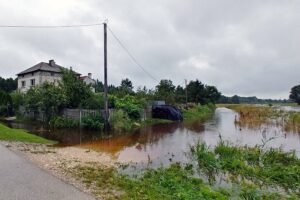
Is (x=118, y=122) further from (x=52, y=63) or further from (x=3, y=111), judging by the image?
(x=52, y=63)

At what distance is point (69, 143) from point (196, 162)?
7.37 metres

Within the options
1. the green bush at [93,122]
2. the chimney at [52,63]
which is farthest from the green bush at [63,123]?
the chimney at [52,63]

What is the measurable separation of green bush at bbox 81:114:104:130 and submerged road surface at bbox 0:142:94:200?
37.9 feet

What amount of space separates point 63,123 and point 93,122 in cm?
311

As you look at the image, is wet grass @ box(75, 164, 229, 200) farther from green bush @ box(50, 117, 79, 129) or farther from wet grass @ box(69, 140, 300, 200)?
green bush @ box(50, 117, 79, 129)

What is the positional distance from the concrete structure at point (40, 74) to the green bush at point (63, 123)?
20.1m

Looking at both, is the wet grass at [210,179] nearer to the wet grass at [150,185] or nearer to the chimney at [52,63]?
the wet grass at [150,185]

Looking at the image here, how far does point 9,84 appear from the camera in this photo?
65688 mm

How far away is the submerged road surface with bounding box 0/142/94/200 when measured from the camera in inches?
213

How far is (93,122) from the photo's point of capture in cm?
1992

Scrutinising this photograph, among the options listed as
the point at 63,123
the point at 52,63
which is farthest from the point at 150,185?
the point at 52,63

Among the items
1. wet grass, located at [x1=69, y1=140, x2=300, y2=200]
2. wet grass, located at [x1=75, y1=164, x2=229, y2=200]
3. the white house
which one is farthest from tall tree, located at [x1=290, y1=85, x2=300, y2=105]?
wet grass, located at [x1=75, y1=164, x2=229, y2=200]

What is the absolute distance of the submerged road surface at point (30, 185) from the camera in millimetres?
5398

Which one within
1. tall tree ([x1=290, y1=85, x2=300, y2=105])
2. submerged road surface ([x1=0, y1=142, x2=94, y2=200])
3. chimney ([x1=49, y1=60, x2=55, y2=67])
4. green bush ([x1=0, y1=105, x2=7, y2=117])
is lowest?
submerged road surface ([x1=0, y1=142, x2=94, y2=200])
